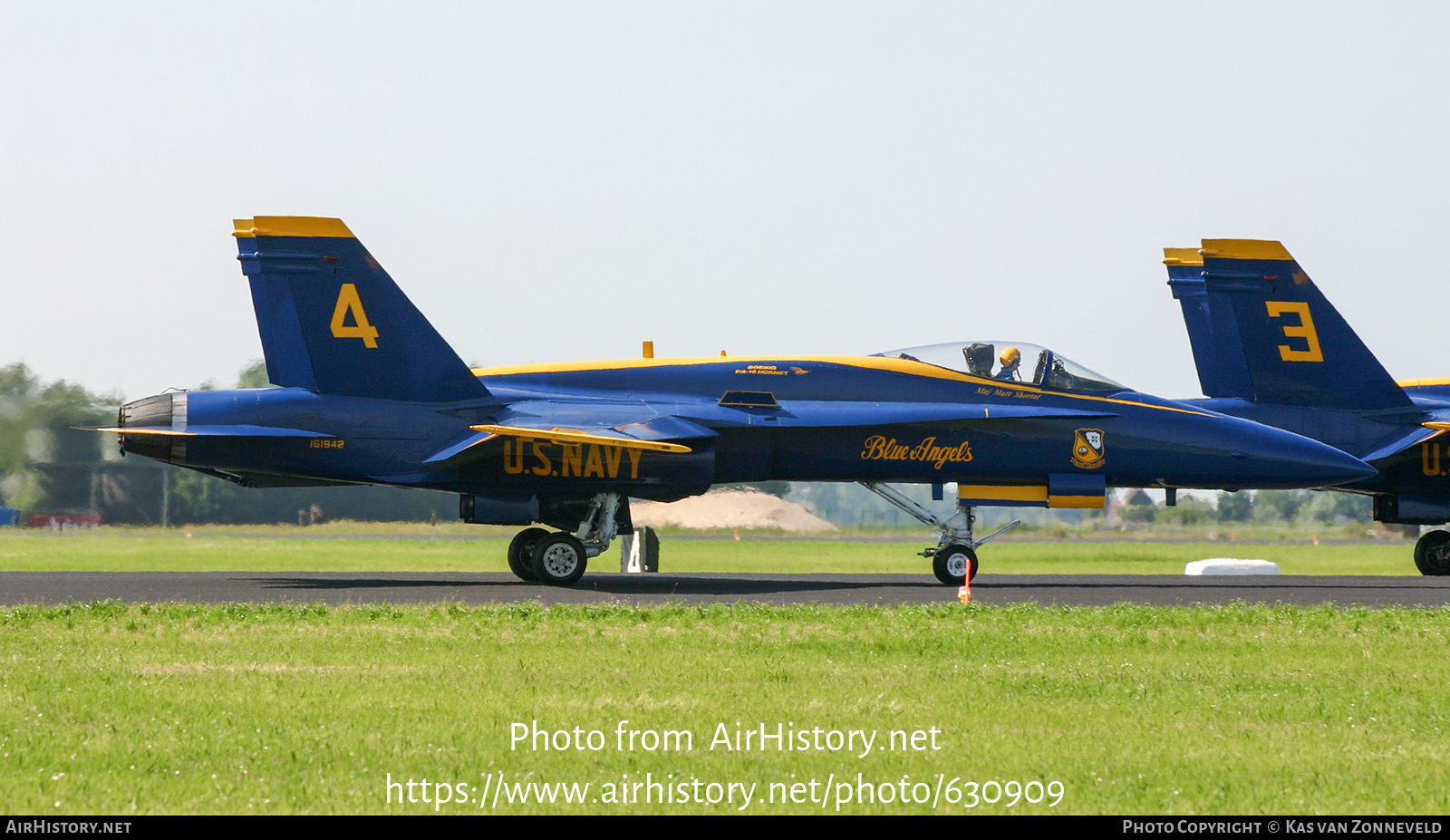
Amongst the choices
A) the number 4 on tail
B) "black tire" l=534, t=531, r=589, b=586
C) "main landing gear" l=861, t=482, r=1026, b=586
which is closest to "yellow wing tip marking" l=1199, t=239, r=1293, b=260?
"main landing gear" l=861, t=482, r=1026, b=586

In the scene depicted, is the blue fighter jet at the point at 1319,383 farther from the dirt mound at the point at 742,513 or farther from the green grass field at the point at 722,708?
the dirt mound at the point at 742,513

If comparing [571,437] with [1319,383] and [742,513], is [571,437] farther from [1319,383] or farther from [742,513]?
[742,513]

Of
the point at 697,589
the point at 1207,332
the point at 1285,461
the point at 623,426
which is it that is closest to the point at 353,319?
the point at 623,426

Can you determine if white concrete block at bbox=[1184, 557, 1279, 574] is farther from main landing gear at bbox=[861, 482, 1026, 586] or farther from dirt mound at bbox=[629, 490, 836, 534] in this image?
dirt mound at bbox=[629, 490, 836, 534]

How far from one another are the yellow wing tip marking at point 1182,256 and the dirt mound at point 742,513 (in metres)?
13.2

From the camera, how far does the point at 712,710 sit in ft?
27.0

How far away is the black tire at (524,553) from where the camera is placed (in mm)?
19906

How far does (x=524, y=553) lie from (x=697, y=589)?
3.12 meters

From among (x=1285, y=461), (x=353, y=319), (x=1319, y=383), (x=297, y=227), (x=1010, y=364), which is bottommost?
(x=1285, y=461)

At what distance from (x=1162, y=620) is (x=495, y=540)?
20194 mm

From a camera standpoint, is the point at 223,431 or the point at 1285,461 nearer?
the point at 223,431

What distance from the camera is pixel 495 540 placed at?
31484mm
